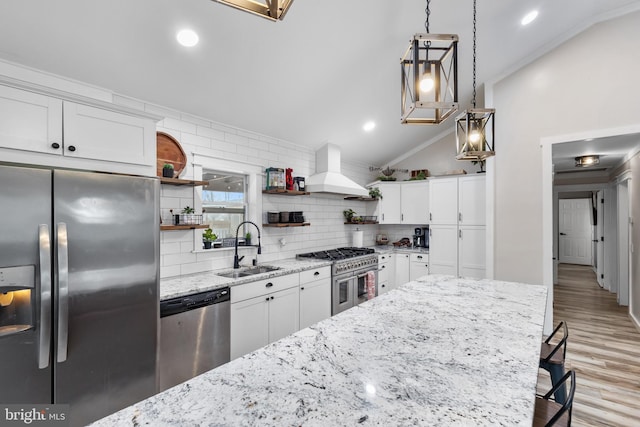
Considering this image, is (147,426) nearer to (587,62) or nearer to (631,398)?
(631,398)

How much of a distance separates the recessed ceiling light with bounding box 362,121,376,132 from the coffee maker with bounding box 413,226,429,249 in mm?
2167

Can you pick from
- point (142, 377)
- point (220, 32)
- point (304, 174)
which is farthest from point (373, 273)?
point (220, 32)

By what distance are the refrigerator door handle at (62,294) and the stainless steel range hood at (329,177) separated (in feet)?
9.19

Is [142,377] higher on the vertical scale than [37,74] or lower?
lower

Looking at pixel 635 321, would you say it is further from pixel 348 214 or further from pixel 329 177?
pixel 329 177

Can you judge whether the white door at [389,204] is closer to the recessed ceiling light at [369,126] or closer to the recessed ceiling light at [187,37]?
the recessed ceiling light at [369,126]

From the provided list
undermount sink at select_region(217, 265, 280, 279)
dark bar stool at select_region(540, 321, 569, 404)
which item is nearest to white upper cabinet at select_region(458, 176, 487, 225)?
dark bar stool at select_region(540, 321, 569, 404)

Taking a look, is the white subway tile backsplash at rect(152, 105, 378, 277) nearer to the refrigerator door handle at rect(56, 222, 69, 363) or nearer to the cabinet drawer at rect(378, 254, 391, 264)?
the cabinet drawer at rect(378, 254, 391, 264)

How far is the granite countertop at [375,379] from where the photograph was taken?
2.63ft

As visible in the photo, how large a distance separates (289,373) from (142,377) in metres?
1.46

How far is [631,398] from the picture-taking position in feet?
7.98

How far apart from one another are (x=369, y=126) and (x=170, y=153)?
2781mm

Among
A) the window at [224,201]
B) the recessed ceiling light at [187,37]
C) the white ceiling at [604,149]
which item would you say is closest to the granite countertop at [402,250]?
the white ceiling at [604,149]

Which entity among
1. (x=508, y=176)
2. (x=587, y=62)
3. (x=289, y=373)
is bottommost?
(x=289, y=373)
